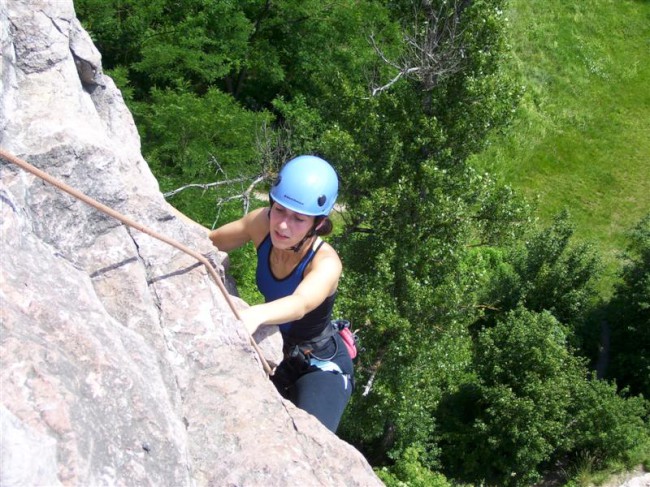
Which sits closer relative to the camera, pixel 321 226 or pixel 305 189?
pixel 305 189

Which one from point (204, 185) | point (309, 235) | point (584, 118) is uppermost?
point (309, 235)

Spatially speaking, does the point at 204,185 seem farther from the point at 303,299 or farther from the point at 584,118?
the point at 584,118

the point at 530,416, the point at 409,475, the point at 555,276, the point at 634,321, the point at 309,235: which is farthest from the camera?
the point at 555,276

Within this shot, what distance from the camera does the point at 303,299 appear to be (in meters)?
4.48

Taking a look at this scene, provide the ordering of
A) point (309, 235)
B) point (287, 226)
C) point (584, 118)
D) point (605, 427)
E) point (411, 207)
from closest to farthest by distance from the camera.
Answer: point (287, 226), point (309, 235), point (411, 207), point (605, 427), point (584, 118)

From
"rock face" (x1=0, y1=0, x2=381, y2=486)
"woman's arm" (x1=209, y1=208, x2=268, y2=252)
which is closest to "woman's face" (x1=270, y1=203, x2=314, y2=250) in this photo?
"woman's arm" (x1=209, y1=208, x2=268, y2=252)

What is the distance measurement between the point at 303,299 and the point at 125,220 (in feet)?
4.03

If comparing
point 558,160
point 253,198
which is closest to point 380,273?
point 253,198

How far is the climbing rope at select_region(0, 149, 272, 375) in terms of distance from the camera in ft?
11.0

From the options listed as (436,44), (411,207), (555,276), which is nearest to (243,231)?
(411,207)

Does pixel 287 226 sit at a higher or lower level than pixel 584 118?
higher

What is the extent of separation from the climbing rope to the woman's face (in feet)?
1.85

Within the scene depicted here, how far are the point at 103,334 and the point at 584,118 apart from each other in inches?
1168

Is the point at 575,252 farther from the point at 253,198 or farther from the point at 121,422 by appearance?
the point at 121,422
